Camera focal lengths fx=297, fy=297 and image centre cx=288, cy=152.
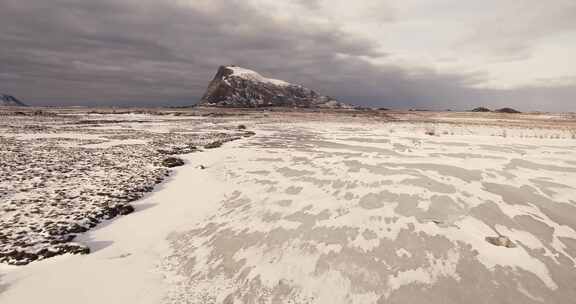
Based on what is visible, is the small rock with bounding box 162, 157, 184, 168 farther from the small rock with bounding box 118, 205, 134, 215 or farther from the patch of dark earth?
the small rock with bounding box 118, 205, 134, 215

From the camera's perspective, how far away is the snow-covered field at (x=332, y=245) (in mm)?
6496

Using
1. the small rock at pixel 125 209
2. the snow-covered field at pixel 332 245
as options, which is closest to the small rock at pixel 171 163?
the snow-covered field at pixel 332 245

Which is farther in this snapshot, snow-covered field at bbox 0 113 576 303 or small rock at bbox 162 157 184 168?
small rock at bbox 162 157 184 168

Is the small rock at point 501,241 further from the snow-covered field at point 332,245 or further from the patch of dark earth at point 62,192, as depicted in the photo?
the patch of dark earth at point 62,192

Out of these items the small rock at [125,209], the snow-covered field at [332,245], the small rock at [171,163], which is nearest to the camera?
the snow-covered field at [332,245]

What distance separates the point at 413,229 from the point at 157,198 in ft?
35.3

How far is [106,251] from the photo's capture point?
8633mm

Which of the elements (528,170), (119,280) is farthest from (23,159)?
(528,170)

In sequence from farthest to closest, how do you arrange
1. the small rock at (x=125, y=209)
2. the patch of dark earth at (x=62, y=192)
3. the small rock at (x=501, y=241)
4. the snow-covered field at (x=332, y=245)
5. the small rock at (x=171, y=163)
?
the small rock at (x=171, y=163) < the small rock at (x=125, y=209) < the patch of dark earth at (x=62, y=192) < the small rock at (x=501, y=241) < the snow-covered field at (x=332, y=245)

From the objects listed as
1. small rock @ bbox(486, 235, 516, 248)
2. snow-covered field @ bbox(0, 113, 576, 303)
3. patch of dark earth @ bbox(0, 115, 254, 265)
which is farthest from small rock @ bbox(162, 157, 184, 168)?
small rock @ bbox(486, 235, 516, 248)

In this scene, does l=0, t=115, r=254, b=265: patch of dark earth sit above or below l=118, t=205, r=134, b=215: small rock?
above

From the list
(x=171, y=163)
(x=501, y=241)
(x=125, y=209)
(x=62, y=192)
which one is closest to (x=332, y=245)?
(x=501, y=241)

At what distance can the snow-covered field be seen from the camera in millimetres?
6496

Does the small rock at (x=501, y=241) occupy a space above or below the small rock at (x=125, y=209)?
above
